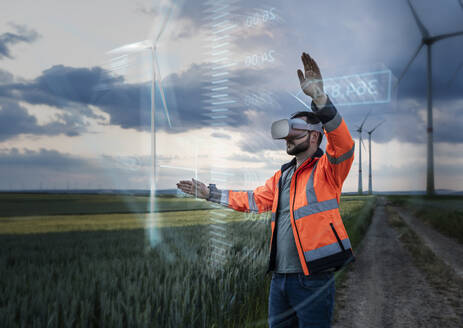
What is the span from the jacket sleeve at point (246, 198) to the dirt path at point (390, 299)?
3.51 m

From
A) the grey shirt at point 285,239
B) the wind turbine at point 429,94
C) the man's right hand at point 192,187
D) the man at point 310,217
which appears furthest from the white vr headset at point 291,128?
the wind turbine at point 429,94

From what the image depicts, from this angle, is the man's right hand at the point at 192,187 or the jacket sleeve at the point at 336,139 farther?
the man's right hand at the point at 192,187

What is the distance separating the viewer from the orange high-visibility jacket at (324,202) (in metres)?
2.68

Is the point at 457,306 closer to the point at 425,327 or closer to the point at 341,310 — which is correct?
the point at 425,327

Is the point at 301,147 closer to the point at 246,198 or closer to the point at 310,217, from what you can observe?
the point at 310,217

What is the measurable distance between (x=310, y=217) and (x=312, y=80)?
115 centimetres

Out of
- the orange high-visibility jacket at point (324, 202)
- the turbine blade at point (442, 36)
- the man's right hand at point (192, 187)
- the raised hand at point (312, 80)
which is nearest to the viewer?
the raised hand at point (312, 80)

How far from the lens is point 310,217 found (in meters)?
2.87

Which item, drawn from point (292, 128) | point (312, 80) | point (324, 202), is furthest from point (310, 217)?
point (312, 80)

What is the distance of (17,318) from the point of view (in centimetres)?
345

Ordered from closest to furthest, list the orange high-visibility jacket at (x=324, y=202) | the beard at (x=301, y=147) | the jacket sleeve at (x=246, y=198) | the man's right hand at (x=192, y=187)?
the orange high-visibility jacket at (x=324, y=202)
the beard at (x=301, y=147)
the man's right hand at (x=192, y=187)
the jacket sleeve at (x=246, y=198)

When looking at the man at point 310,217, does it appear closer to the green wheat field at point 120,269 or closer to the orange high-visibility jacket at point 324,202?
the orange high-visibility jacket at point 324,202

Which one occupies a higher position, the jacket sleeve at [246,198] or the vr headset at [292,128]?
the vr headset at [292,128]

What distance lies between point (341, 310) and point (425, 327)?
1448 millimetres
